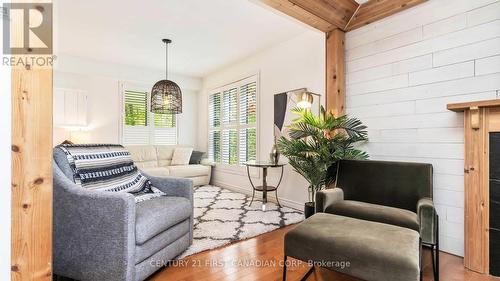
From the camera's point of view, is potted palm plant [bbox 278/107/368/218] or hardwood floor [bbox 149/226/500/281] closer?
hardwood floor [bbox 149/226/500/281]

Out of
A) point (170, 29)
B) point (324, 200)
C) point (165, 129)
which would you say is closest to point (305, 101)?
point (324, 200)

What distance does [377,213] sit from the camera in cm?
193

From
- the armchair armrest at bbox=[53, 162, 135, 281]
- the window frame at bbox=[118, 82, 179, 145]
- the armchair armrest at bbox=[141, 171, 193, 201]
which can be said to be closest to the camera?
the armchair armrest at bbox=[53, 162, 135, 281]

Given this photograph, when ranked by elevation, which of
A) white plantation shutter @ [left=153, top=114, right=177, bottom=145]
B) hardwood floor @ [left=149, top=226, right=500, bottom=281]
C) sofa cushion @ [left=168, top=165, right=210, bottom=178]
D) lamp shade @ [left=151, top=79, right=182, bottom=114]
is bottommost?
hardwood floor @ [left=149, top=226, right=500, bottom=281]

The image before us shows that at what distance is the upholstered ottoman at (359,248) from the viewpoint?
122 centimetres

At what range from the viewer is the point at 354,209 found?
2.04 m

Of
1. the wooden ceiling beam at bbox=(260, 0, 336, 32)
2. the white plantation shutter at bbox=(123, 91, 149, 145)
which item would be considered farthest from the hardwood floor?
the white plantation shutter at bbox=(123, 91, 149, 145)

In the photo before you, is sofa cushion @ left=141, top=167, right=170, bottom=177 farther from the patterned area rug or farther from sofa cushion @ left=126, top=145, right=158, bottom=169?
the patterned area rug

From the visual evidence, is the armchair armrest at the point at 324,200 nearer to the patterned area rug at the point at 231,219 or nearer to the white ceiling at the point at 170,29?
the patterned area rug at the point at 231,219

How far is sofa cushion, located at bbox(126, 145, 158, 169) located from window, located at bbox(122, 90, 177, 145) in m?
0.35

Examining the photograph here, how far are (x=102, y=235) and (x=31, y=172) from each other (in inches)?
23.5

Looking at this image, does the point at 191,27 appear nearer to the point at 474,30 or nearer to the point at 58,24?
the point at 58,24

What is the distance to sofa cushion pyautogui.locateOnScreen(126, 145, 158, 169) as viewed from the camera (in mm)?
4992

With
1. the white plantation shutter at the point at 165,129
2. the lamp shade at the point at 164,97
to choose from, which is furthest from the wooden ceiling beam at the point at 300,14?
the white plantation shutter at the point at 165,129
